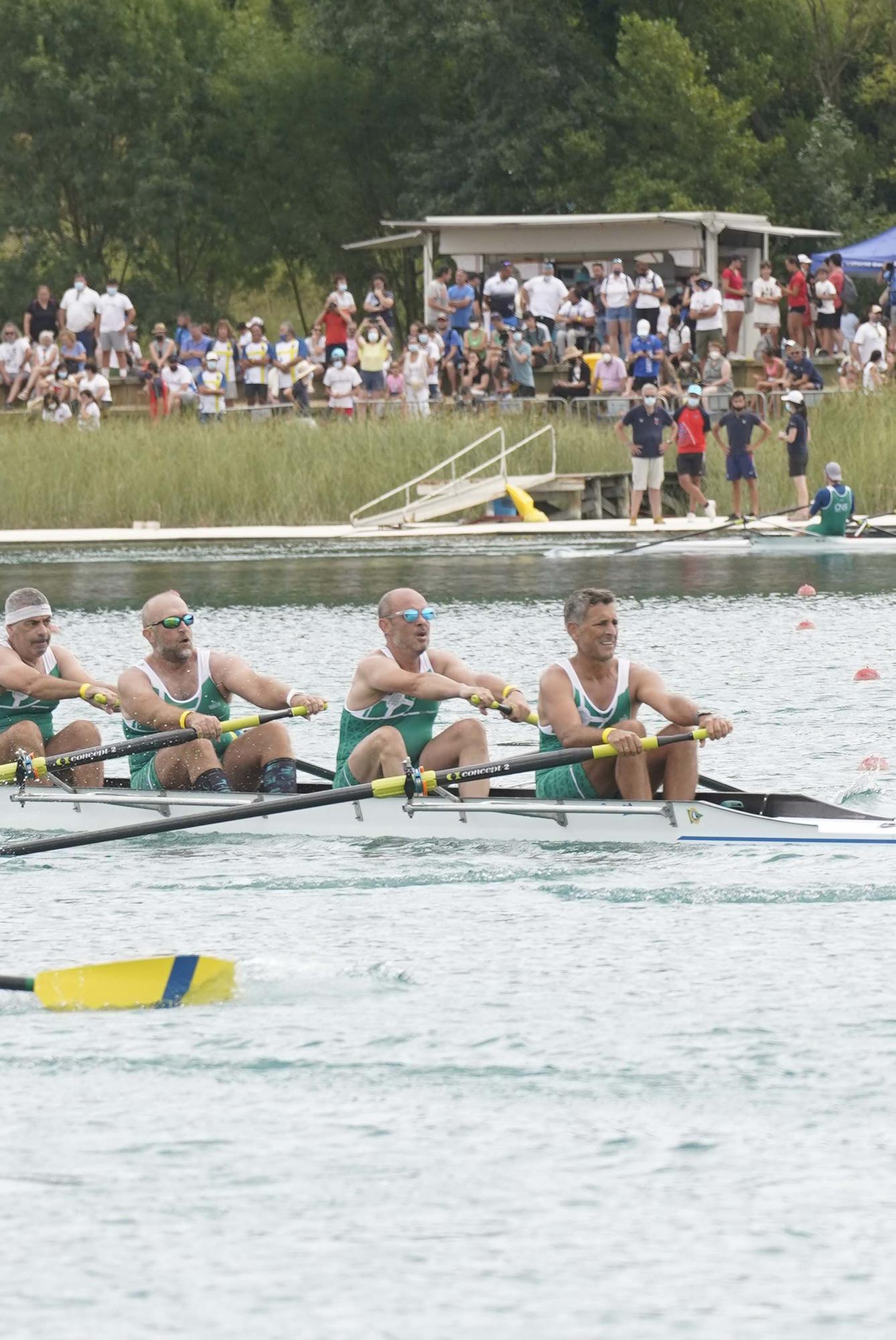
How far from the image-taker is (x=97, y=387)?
126 ft

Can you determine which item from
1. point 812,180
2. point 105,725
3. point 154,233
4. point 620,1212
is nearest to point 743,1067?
point 620,1212

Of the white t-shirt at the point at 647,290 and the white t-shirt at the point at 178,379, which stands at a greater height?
the white t-shirt at the point at 647,290

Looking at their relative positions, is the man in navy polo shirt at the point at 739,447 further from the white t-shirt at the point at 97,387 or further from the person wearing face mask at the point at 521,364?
the white t-shirt at the point at 97,387

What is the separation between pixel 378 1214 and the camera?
8266 millimetres

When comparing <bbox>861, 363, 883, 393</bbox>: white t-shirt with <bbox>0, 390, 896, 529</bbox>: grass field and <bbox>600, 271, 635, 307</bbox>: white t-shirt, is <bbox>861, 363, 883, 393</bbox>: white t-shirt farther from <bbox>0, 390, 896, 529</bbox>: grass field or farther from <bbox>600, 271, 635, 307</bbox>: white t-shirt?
<bbox>600, 271, 635, 307</bbox>: white t-shirt

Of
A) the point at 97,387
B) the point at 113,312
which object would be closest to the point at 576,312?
the point at 113,312

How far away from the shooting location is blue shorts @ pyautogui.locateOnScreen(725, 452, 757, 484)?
3394 cm

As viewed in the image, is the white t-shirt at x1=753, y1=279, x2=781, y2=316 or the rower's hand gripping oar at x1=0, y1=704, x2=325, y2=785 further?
the white t-shirt at x1=753, y1=279, x2=781, y2=316

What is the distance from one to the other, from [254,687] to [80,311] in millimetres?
27293

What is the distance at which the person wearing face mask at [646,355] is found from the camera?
36.5 m

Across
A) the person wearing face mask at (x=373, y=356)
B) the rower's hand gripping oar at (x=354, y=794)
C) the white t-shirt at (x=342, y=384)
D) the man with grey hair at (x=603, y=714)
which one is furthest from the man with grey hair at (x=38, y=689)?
the white t-shirt at (x=342, y=384)

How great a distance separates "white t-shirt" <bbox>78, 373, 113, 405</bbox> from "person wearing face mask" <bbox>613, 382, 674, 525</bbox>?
29.0 feet

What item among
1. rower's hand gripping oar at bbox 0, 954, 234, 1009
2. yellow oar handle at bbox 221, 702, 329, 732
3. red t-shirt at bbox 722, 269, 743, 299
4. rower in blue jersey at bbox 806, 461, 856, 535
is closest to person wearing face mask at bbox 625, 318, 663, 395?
red t-shirt at bbox 722, 269, 743, 299

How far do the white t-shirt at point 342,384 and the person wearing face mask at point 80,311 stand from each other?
4.57m
